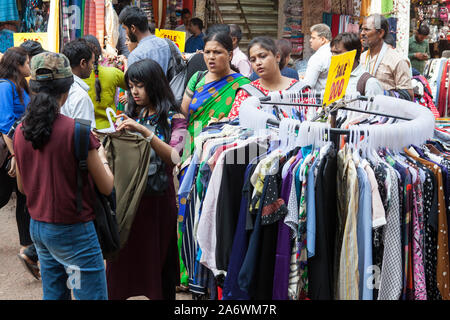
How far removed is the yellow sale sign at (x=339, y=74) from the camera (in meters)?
2.76

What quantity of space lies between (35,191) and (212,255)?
97cm

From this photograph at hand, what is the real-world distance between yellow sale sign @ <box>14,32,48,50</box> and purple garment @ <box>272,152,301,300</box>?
4.65 m

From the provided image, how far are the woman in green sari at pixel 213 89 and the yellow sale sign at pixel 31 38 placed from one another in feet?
9.65

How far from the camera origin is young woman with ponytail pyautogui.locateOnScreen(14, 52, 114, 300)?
2551 mm

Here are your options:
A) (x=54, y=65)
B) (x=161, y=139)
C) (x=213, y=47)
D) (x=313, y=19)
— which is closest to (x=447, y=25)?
(x=313, y=19)

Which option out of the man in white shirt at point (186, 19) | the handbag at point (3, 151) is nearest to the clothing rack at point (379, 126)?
the handbag at point (3, 151)

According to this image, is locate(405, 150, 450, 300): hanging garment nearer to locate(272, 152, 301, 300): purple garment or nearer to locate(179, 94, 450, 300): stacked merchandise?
locate(179, 94, 450, 300): stacked merchandise

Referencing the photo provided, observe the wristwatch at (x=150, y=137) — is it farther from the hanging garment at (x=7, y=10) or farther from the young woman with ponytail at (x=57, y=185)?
the hanging garment at (x=7, y=10)

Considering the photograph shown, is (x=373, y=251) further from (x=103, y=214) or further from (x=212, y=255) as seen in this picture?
(x=103, y=214)

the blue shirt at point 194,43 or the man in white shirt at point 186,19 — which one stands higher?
the man in white shirt at point 186,19

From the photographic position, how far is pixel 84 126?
2.56 metres

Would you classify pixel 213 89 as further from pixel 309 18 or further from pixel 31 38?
pixel 309 18

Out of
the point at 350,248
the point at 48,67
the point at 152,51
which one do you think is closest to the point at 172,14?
the point at 152,51

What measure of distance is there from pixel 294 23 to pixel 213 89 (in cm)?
805
